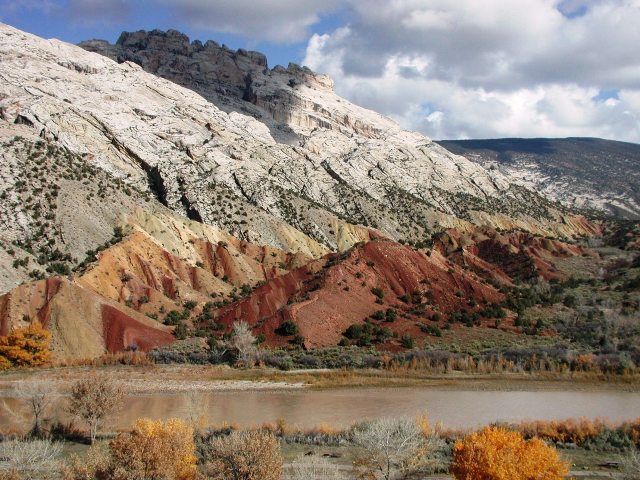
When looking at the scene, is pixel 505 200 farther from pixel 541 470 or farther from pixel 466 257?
pixel 541 470

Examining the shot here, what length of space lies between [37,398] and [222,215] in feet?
205

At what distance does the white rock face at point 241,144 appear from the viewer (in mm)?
92625

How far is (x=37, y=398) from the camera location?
28359mm

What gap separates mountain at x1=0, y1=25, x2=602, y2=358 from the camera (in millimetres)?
56875

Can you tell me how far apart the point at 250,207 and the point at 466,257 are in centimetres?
3345

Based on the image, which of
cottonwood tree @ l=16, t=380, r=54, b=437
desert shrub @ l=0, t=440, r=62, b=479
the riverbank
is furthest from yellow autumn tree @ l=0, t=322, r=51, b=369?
desert shrub @ l=0, t=440, r=62, b=479

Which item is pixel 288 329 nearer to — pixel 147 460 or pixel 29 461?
pixel 29 461

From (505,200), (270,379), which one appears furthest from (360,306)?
(505,200)

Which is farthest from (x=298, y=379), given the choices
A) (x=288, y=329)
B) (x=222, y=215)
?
(x=222, y=215)

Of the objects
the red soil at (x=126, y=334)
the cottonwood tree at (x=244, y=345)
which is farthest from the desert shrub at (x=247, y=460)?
the red soil at (x=126, y=334)

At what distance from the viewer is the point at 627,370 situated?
4156cm

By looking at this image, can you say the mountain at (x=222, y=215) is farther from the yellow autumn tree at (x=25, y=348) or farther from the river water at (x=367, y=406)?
the river water at (x=367, y=406)

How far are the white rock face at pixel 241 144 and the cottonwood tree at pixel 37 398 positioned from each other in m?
59.5

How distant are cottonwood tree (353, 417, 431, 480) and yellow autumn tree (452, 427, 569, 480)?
1963mm
